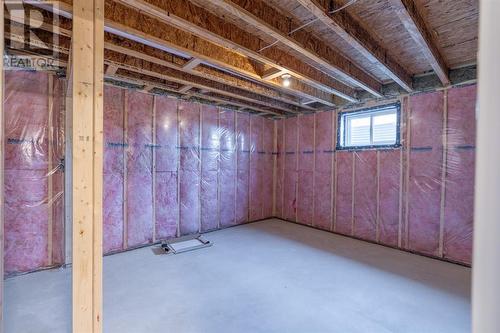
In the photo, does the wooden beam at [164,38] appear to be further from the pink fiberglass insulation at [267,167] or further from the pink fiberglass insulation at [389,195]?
the pink fiberglass insulation at [267,167]

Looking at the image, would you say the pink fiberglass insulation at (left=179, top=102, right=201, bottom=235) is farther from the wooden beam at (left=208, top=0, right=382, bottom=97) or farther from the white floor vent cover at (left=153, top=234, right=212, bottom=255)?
the wooden beam at (left=208, top=0, right=382, bottom=97)

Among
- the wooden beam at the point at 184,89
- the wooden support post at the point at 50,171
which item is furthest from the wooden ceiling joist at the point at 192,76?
the wooden support post at the point at 50,171

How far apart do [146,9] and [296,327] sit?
112 inches

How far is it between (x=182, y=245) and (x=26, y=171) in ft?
7.37

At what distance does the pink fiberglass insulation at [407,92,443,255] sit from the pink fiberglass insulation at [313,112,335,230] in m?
1.40

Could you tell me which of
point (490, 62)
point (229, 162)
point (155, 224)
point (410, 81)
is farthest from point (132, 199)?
point (410, 81)

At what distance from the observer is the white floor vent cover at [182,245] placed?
378cm

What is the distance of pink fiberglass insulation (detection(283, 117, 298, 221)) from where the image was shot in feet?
18.7

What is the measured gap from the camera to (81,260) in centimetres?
154

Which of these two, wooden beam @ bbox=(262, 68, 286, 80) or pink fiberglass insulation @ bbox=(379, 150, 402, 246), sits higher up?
wooden beam @ bbox=(262, 68, 286, 80)

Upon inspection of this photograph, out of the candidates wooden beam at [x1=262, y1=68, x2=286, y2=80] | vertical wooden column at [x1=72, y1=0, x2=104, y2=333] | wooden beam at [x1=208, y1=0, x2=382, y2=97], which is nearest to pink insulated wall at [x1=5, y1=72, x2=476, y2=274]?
wooden beam at [x1=208, y1=0, x2=382, y2=97]

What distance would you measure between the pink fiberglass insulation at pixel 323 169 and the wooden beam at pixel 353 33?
69.7 inches

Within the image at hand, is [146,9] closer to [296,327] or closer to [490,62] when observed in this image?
[490,62]

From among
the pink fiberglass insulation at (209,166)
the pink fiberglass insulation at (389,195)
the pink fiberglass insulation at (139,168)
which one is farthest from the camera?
the pink fiberglass insulation at (209,166)
